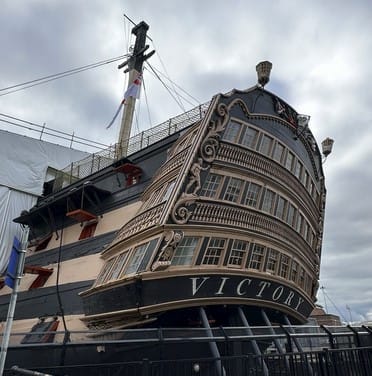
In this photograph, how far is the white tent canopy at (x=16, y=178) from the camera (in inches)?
953

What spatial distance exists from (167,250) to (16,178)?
63.9 ft

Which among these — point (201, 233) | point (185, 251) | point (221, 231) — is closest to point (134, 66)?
point (221, 231)

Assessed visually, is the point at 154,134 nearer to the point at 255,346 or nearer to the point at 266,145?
the point at 266,145

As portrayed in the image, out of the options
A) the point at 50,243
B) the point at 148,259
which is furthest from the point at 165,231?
the point at 50,243

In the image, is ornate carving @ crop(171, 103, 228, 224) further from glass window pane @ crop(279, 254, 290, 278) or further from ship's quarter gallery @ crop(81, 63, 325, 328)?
glass window pane @ crop(279, 254, 290, 278)

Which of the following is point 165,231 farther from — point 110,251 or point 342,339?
point 342,339

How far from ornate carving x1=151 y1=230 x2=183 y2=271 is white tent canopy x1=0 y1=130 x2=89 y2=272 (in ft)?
58.5

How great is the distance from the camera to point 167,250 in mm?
9609

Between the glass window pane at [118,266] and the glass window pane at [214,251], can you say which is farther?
the glass window pane at [118,266]

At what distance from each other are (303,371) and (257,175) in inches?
269

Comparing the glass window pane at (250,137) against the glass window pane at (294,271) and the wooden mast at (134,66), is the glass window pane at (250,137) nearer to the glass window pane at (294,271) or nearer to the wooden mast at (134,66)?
the glass window pane at (294,271)

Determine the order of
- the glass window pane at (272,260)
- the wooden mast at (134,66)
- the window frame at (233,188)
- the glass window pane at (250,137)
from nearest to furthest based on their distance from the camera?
the window frame at (233,188), the glass window pane at (272,260), the glass window pane at (250,137), the wooden mast at (134,66)

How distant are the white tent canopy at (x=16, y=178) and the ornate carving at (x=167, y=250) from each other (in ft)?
58.5

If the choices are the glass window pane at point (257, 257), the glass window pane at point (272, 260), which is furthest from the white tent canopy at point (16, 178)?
the glass window pane at point (272, 260)
